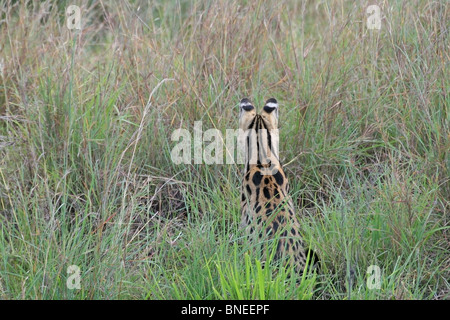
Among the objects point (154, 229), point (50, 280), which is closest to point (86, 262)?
point (50, 280)

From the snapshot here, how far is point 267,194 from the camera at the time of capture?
3506 millimetres

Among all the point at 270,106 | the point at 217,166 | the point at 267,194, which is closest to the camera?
the point at 267,194

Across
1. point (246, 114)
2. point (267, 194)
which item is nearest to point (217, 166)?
point (246, 114)

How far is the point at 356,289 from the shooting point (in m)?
3.38

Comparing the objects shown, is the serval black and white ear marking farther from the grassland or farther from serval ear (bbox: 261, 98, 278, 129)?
the grassland

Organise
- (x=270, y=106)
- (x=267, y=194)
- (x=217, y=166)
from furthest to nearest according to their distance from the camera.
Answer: (x=217, y=166)
(x=270, y=106)
(x=267, y=194)

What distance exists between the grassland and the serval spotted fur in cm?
13

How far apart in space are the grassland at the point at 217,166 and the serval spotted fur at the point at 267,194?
127mm

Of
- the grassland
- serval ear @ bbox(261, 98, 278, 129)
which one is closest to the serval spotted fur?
serval ear @ bbox(261, 98, 278, 129)

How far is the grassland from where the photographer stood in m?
3.33

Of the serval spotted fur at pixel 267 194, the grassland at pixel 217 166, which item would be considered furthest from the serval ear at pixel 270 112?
the grassland at pixel 217 166

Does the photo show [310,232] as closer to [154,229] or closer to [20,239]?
[154,229]

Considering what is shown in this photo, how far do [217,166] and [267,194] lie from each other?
0.81 metres

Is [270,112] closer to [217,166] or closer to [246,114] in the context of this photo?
[246,114]
